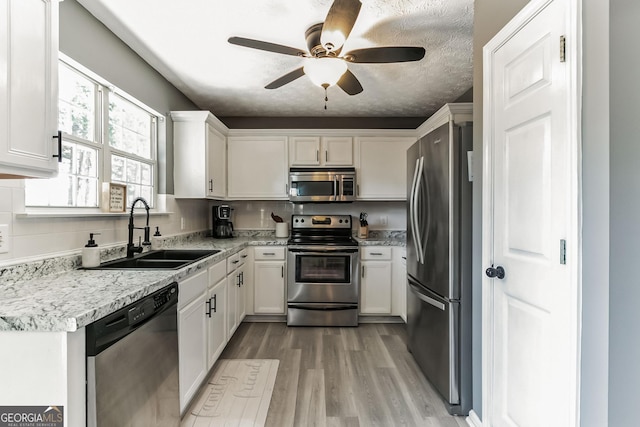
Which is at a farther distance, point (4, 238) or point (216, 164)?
point (216, 164)

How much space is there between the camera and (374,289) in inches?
136

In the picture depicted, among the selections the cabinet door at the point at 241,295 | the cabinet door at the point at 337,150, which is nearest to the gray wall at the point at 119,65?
the cabinet door at the point at 241,295

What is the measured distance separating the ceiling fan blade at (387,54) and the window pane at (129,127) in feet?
5.61

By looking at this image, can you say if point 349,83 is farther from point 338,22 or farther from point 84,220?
point 84,220

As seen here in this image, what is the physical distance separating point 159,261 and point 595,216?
2.27 m

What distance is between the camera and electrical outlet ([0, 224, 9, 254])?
1388 millimetres

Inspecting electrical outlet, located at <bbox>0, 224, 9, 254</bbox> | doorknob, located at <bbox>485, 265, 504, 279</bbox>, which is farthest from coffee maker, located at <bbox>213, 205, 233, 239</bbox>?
doorknob, located at <bbox>485, 265, 504, 279</bbox>

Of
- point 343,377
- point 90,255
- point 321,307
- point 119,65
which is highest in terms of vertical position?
point 119,65

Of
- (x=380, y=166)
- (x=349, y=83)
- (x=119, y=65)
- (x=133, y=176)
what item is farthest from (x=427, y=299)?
(x=119, y=65)

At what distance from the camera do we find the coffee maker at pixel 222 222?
145 inches

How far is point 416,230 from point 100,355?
6.72 ft

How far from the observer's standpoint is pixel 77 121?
6.29 ft

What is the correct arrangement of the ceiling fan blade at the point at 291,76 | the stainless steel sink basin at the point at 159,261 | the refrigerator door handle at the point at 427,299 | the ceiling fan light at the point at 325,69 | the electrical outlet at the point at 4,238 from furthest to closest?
the ceiling fan blade at the point at 291,76, the refrigerator door handle at the point at 427,299, the ceiling fan light at the point at 325,69, the stainless steel sink basin at the point at 159,261, the electrical outlet at the point at 4,238

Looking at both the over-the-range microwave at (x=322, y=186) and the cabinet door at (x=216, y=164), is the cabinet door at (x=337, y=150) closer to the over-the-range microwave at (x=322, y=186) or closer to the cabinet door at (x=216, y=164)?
the over-the-range microwave at (x=322, y=186)
